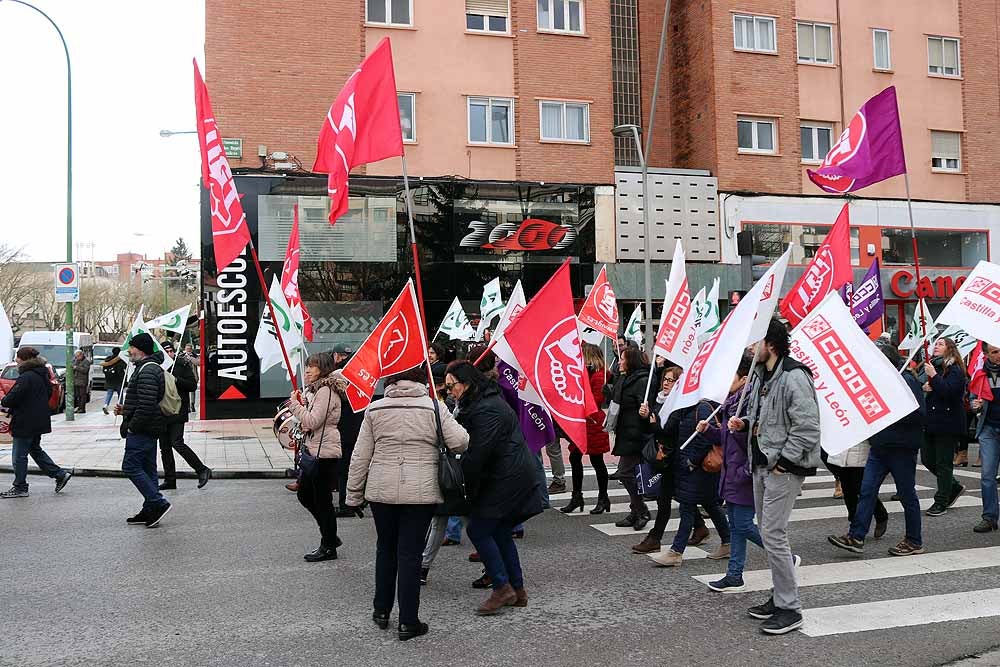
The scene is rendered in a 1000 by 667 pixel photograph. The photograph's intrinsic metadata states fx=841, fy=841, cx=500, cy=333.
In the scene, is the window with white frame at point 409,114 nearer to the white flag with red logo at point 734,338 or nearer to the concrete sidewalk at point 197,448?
the concrete sidewalk at point 197,448

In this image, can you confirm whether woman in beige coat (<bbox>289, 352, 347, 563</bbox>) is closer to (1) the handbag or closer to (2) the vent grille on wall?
(1) the handbag

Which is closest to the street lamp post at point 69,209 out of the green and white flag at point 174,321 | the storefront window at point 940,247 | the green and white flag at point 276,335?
the green and white flag at point 174,321

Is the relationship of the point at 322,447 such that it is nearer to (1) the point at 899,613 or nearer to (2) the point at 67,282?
(1) the point at 899,613

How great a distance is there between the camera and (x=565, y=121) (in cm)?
2322

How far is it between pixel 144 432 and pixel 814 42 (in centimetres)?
2315

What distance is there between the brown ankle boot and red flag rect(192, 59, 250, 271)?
4.63 meters

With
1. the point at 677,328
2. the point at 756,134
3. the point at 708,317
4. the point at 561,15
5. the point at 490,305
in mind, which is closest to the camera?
the point at 677,328

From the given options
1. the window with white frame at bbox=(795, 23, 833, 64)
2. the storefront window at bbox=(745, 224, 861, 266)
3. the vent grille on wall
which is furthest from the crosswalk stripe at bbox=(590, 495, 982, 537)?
the window with white frame at bbox=(795, 23, 833, 64)

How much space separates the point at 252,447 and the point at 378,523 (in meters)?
10.0

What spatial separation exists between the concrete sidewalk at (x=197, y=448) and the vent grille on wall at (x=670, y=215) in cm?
1091

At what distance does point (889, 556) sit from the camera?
23.4ft

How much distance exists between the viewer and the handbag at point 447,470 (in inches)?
206

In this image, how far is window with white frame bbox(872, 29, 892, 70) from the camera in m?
25.7

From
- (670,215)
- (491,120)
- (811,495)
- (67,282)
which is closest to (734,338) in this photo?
(811,495)
